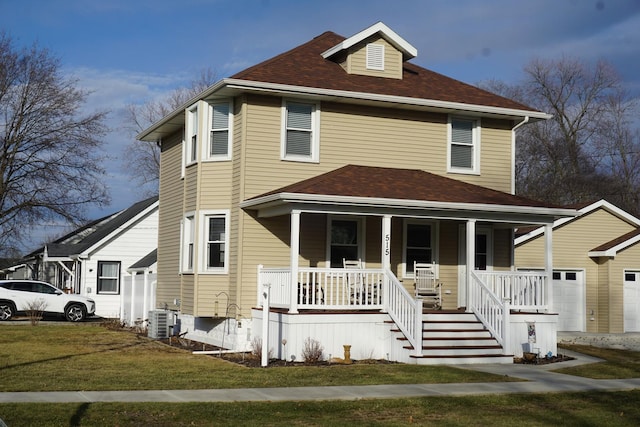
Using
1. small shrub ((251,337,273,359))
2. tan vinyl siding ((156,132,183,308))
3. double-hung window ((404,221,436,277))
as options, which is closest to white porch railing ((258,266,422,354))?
small shrub ((251,337,273,359))

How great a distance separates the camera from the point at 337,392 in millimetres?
13438

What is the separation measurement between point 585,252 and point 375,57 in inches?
410

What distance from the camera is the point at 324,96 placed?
68.6ft

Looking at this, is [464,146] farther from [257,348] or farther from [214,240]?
[257,348]

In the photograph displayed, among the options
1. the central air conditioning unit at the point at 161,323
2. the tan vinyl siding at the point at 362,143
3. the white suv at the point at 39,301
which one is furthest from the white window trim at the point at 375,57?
the white suv at the point at 39,301

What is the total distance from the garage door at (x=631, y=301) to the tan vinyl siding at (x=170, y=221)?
48.8 ft

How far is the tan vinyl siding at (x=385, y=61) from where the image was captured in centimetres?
2295

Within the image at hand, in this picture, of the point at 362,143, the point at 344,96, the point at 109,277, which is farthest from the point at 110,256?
the point at 344,96

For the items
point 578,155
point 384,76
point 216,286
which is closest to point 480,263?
point 384,76

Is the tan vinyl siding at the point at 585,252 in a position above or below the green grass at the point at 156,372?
above

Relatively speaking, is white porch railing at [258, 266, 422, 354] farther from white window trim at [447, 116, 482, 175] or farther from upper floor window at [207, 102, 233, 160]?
white window trim at [447, 116, 482, 175]

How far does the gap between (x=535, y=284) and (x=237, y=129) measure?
8.28 meters

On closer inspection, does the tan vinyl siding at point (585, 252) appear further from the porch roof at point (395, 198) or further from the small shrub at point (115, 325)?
the small shrub at point (115, 325)

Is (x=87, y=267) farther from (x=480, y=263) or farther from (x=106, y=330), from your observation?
(x=480, y=263)
